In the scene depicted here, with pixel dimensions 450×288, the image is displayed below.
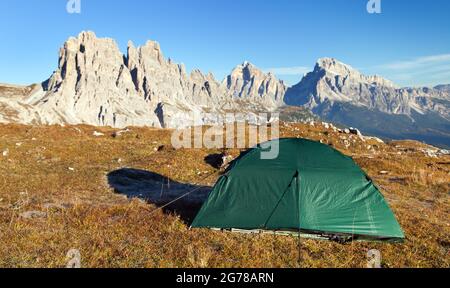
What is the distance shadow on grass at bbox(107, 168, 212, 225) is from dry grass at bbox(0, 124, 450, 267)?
0.64 m

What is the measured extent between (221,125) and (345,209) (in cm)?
3861

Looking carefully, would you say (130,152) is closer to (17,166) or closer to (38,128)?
(17,166)

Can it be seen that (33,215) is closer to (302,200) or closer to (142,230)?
(142,230)

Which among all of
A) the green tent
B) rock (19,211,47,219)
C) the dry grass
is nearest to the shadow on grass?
the dry grass

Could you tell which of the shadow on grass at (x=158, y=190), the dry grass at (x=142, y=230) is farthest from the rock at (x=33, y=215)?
the shadow on grass at (x=158, y=190)

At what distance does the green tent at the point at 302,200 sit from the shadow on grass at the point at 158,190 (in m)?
1.85

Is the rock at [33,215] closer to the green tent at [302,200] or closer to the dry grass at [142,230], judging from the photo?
the dry grass at [142,230]

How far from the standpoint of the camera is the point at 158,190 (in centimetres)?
2072

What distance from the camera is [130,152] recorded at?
32688 millimetres

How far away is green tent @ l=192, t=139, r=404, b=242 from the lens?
1277 centimetres

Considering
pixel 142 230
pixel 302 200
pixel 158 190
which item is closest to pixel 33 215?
pixel 142 230

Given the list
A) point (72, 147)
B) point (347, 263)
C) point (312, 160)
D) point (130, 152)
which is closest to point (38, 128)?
point (72, 147)

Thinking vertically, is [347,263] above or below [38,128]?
below
